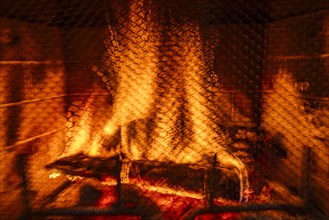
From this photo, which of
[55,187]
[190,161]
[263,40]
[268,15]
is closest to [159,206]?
[190,161]

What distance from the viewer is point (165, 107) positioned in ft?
7.41

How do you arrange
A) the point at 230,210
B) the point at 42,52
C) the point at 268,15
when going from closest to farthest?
the point at 230,210 → the point at 42,52 → the point at 268,15

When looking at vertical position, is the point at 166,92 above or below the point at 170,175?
above

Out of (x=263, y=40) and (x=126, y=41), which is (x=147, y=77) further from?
(x=263, y=40)

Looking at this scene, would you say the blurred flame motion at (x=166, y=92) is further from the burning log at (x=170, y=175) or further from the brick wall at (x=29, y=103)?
the brick wall at (x=29, y=103)

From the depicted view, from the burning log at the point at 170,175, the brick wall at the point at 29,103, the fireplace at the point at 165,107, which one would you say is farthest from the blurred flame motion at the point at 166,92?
the brick wall at the point at 29,103

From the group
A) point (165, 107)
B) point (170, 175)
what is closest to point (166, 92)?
point (165, 107)

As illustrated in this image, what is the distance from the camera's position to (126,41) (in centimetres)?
219

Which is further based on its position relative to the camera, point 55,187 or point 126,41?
point 55,187

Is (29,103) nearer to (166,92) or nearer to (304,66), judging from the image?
(166,92)

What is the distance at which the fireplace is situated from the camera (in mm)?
1959

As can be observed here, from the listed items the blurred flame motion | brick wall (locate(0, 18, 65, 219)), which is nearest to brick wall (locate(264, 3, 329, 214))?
the blurred flame motion

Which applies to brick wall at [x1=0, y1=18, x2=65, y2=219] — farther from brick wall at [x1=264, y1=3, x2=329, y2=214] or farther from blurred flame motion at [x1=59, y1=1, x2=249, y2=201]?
brick wall at [x1=264, y1=3, x2=329, y2=214]

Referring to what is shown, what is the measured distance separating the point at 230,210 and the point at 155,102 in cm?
100
